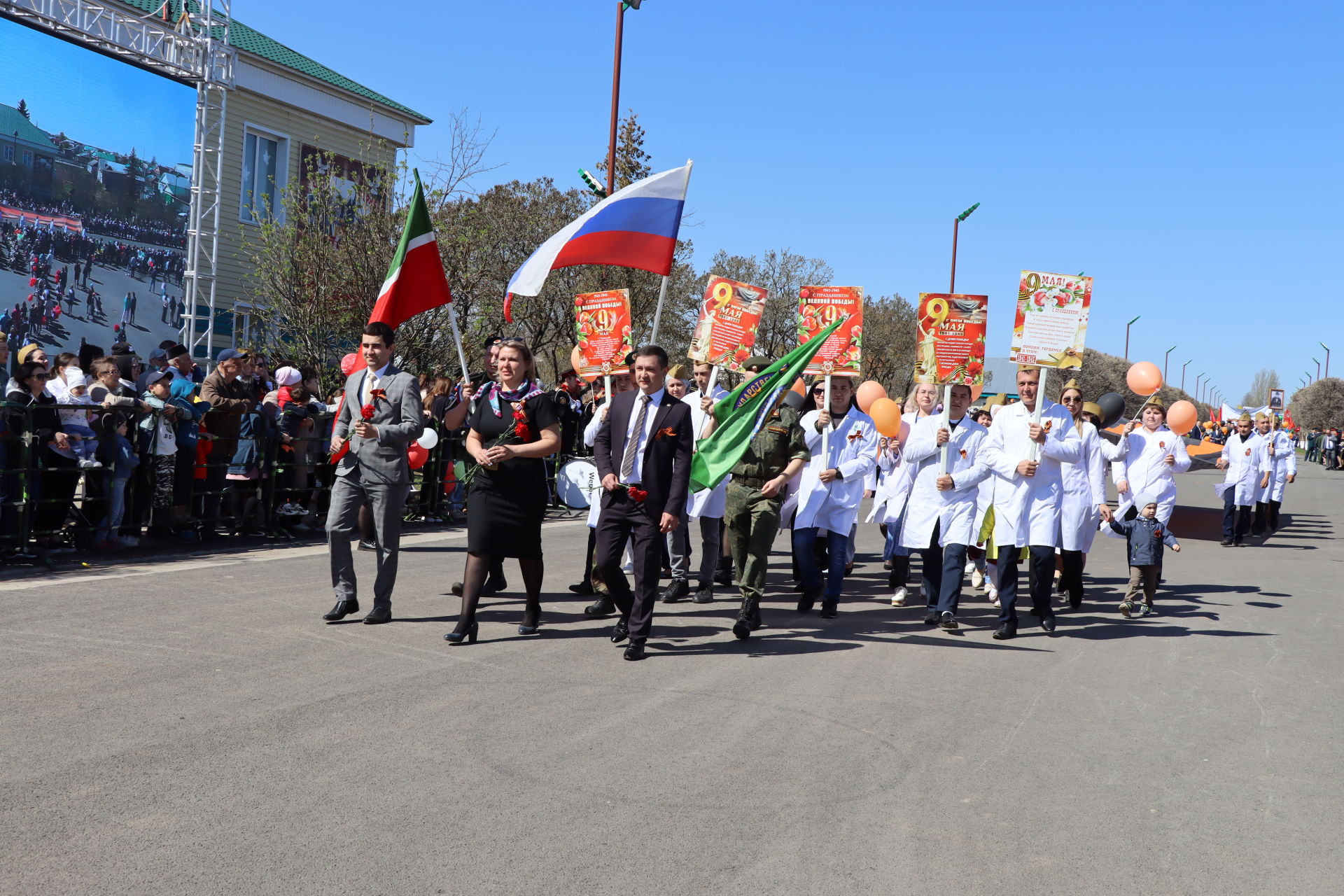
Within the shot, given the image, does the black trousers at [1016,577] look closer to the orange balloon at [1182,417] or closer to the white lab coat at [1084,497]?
the white lab coat at [1084,497]

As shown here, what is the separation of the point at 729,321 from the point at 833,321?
123 cm

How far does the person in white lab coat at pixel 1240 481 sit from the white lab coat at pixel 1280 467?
2.82ft

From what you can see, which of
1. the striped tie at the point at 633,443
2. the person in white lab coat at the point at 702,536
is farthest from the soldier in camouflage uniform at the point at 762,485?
the striped tie at the point at 633,443

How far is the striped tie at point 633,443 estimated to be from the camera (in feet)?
24.7

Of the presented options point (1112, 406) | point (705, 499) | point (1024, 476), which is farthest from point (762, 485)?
point (1112, 406)

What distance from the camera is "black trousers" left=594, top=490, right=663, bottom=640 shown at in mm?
7355

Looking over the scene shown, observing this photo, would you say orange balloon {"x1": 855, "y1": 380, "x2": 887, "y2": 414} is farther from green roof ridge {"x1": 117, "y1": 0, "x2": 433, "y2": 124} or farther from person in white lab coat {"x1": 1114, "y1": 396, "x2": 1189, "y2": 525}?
green roof ridge {"x1": 117, "y1": 0, "x2": 433, "y2": 124}

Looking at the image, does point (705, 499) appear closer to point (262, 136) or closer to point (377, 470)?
point (377, 470)

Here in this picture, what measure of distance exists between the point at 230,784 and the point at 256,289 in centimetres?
1715

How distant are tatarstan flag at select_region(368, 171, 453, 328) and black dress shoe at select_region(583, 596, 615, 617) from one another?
261cm

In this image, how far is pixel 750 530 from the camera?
28.4 ft

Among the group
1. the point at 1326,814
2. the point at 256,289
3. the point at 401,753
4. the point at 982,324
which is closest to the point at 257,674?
the point at 401,753

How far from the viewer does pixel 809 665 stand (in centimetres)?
738

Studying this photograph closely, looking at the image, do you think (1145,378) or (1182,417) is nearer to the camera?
(1145,378)
